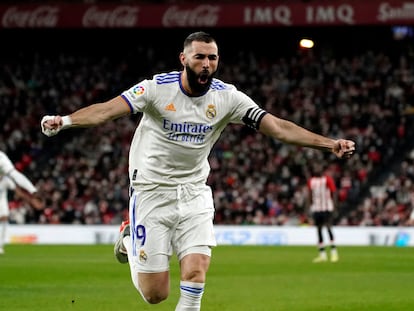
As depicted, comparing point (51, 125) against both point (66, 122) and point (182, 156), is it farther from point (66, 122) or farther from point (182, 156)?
point (182, 156)

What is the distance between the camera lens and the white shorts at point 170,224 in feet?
28.5

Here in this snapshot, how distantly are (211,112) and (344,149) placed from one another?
1.31 meters

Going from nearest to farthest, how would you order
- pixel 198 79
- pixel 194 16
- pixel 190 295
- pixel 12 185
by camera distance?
pixel 190 295, pixel 198 79, pixel 12 185, pixel 194 16

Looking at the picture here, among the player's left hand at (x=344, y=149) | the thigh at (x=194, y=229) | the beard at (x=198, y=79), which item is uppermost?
the beard at (x=198, y=79)

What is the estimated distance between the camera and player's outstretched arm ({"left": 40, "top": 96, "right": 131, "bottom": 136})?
751cm

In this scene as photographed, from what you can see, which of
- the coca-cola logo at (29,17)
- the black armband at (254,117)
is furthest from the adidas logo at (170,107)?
the coca-cola logo at (29,17)

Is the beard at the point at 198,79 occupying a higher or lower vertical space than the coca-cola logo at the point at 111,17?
lower

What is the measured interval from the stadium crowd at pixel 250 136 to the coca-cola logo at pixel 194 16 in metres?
3.63

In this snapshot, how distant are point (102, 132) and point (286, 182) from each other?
9.02 metres

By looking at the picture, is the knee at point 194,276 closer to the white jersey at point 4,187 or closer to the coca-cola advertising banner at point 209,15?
the white jersey at point 4,187

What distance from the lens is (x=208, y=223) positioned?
877cm

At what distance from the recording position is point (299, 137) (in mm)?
8453

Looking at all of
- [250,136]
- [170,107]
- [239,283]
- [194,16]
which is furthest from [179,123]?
[194,16]

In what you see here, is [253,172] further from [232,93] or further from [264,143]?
[232,93]
